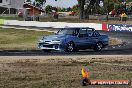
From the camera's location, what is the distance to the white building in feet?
376

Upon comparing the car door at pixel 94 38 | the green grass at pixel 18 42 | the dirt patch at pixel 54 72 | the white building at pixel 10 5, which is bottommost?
the green grass at pixel 18 42

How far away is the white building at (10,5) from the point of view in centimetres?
11462

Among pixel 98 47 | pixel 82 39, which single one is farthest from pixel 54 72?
pixel 98 47

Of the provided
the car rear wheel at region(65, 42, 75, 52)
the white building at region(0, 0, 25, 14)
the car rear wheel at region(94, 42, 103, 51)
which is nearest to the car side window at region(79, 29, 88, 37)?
the car rear wheel at region(94, 42, 103, 51)

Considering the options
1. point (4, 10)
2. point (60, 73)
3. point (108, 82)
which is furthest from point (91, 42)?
point (4, 10)

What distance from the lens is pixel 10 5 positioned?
116 m

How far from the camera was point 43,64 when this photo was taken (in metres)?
15.2

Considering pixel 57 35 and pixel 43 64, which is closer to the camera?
pixel 43 64

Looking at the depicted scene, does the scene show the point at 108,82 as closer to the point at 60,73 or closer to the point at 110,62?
the point at 60,73

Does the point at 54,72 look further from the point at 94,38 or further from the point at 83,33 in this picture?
the point at 94,38

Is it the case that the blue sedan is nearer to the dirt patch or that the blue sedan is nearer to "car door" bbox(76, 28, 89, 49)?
"car door" bbox(76, 28, 89, 49)

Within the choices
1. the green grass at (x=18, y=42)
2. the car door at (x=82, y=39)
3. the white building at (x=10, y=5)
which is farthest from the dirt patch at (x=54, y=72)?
the white building at (x=10, y=5)

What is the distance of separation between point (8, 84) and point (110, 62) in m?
6.67

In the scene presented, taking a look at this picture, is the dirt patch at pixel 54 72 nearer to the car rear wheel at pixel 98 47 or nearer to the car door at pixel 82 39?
the car door at pixel 82 39
